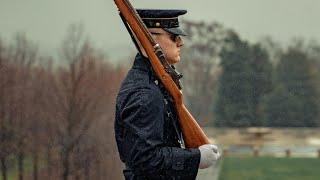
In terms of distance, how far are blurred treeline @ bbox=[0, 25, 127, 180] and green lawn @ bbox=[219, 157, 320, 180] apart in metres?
2.70

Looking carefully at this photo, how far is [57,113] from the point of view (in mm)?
2355

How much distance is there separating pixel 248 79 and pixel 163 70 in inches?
A: 142

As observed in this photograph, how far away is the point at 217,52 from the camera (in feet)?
15.7

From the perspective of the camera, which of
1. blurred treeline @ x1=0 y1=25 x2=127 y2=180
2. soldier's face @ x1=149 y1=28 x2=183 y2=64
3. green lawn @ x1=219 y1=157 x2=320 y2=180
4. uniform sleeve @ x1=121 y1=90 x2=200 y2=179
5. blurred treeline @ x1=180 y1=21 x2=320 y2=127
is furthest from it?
green lawn @ x1=219 y1=157 x2=320 y2=180

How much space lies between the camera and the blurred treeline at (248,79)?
14.7 feet

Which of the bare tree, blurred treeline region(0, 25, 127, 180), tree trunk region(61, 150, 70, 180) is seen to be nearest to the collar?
blurred treeline region(0, 25, 127, 180)

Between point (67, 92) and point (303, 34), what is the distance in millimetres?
3063

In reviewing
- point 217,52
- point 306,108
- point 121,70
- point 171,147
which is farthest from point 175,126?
point 306,108

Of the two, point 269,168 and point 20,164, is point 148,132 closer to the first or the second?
point 20,164

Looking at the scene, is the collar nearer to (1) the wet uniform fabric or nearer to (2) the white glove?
(1) the wet uniform fabric

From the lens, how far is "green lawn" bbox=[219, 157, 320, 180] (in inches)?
215

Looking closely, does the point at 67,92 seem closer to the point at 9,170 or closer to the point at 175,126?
the point at 9,170

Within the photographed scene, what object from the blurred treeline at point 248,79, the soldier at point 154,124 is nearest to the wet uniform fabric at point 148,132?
the soldier at point 154,124

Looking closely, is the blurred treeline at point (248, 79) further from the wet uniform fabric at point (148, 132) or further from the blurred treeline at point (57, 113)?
the wet uniform fabric at point (148, 132)
